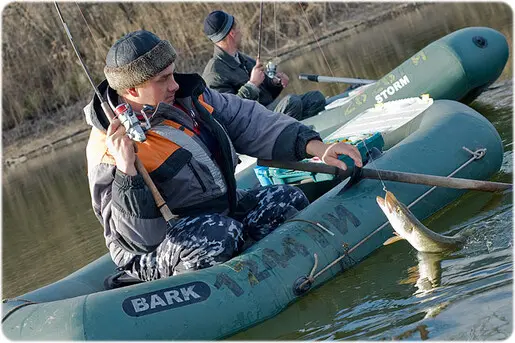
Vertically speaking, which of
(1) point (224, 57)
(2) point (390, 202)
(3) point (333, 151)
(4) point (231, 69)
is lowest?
(2) point (390, 202)

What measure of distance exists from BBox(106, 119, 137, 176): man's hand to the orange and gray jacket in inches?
1.8

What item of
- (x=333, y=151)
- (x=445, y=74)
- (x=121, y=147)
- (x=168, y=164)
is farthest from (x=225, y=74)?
(x=121, y=147)

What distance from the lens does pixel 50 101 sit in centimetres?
1950

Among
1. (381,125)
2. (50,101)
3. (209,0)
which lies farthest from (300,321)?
(50,101)

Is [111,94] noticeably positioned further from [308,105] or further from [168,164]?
[308,105]

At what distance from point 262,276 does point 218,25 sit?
12.4ft

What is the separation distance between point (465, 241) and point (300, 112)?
3892 mm

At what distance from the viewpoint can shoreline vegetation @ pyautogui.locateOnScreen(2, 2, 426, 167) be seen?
17.2 meters

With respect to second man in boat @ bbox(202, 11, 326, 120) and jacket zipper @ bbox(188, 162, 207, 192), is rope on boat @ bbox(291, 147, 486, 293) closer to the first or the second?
jacket zipper @ bbox(188, 162, 207, 192)

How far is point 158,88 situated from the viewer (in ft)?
14.1

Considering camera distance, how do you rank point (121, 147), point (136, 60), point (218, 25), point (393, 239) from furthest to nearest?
1. point (218, 25)
2. point (393, 239)
3. point (136, 60)
4. point (121, 147)

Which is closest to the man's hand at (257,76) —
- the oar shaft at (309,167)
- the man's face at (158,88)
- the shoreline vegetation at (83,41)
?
the oar shaft at (309,167)

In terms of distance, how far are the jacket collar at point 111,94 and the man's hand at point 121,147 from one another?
0.19 metres

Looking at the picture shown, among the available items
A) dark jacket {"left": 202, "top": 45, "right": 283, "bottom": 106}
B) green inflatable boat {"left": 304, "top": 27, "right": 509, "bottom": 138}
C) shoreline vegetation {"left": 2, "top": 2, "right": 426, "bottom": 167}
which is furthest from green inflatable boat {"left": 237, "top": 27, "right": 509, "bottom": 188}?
shoreline vegetation {"left": 2, "top": 2, "right": 426, "bottom": 167}
